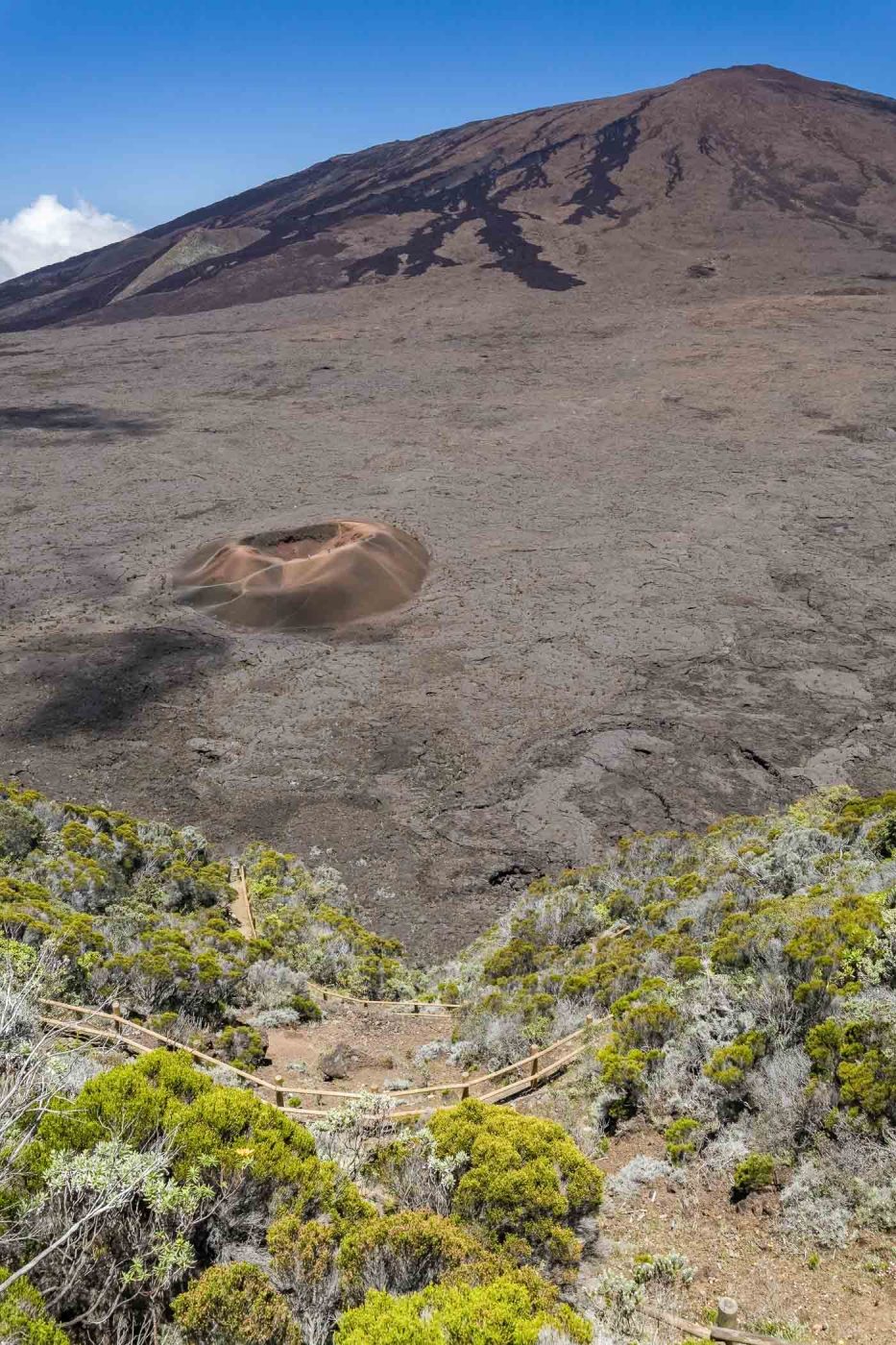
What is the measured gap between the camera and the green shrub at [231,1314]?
3.13 meters

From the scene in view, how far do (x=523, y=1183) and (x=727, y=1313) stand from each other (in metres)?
1.16

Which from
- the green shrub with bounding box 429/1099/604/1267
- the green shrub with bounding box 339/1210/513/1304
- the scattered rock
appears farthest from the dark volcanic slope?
the green shrub with bounding box 339/1210/513/1304

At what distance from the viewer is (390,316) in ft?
137

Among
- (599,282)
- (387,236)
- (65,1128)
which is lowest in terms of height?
(65,1128)

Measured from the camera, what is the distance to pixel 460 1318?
3.06 meters

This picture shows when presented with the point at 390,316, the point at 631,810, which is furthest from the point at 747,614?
the point at 390,316

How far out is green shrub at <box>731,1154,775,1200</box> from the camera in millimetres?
4086

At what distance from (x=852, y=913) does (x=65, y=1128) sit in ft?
14.2

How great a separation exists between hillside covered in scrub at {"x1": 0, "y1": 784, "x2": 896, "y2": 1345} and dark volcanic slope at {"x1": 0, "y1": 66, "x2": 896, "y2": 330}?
4259 cm

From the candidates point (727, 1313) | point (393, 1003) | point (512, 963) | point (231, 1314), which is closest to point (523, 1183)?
point (727, 1313)

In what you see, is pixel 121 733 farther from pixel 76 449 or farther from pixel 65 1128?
pixel 76 449

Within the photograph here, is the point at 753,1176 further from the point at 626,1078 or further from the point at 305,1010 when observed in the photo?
the point at 305,1010

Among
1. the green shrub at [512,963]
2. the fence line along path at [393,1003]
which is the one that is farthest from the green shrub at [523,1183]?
the green shrub at [512,963]

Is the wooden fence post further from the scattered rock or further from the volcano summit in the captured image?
the volcano summit
